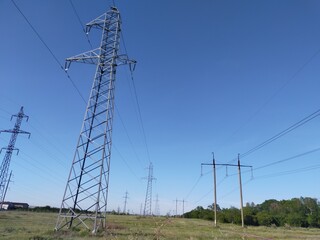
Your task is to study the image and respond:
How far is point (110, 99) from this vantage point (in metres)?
21.8

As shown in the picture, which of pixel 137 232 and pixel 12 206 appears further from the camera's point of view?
pixel 12 206

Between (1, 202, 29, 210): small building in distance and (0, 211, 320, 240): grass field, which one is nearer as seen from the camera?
(0, 211, 320, 240): grass field

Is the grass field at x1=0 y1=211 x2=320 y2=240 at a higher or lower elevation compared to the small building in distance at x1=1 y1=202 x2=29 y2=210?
lower

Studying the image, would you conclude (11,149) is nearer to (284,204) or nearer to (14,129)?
(14,129)

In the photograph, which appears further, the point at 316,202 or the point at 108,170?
the point at 316,202

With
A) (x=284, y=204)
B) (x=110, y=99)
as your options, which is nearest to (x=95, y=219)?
(x=110, y=99)

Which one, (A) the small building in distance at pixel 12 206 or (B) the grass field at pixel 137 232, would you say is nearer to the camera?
(B) the grass field at pixel 137 232

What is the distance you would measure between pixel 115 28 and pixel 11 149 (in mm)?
36534

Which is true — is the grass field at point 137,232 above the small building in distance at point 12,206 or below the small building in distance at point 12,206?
below

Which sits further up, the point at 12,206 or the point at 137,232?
the point at 12,206

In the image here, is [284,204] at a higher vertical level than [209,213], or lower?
higher

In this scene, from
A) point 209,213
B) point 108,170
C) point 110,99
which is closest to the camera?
point 108,170

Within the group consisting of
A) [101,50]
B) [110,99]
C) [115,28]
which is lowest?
[110,99]

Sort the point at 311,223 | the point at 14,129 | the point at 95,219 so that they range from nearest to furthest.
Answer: the point at 95,219 → the point at 14,129 → the point at 311,223
